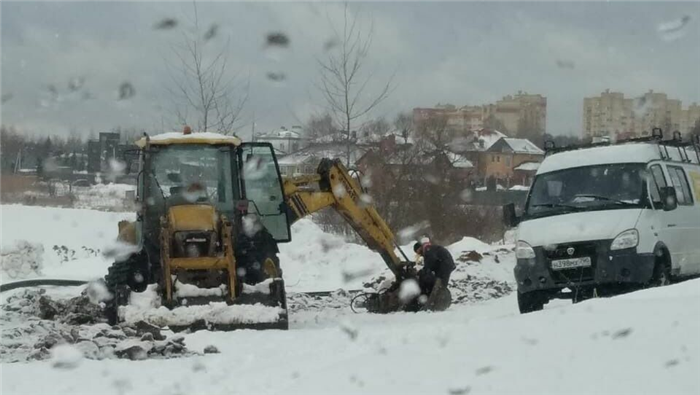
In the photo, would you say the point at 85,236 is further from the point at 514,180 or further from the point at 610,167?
the point at 610,167

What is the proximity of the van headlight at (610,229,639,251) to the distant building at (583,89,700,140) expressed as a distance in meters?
11.2

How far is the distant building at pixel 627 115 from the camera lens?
23.7 metres

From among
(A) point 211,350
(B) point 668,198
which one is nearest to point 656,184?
(B) point 668,198

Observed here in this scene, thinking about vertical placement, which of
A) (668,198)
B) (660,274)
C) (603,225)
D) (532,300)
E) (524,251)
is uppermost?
(668,198)

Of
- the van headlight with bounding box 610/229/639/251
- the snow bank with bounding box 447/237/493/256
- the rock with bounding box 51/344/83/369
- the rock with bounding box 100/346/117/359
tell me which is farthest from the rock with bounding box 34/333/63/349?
the snow bank with bounding box 447/237/493/256

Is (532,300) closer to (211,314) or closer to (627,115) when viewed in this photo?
(211,314)

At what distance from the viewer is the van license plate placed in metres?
12.6

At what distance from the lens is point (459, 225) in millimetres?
33031

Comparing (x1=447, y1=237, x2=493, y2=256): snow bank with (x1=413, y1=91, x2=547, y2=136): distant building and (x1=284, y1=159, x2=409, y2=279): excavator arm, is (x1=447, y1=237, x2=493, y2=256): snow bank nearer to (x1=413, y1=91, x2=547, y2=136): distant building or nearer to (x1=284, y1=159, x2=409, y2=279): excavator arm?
(x1=413, y1=91, x2=547, y2=136): distant building

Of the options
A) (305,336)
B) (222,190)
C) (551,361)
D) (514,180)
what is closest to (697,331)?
(551,361)

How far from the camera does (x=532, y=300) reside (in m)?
13.4

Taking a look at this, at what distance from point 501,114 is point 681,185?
877 inches

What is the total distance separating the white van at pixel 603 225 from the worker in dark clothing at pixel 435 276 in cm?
230

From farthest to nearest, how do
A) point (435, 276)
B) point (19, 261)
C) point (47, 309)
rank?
point (19, 261) < point (435, 276) < point (47, 309)
